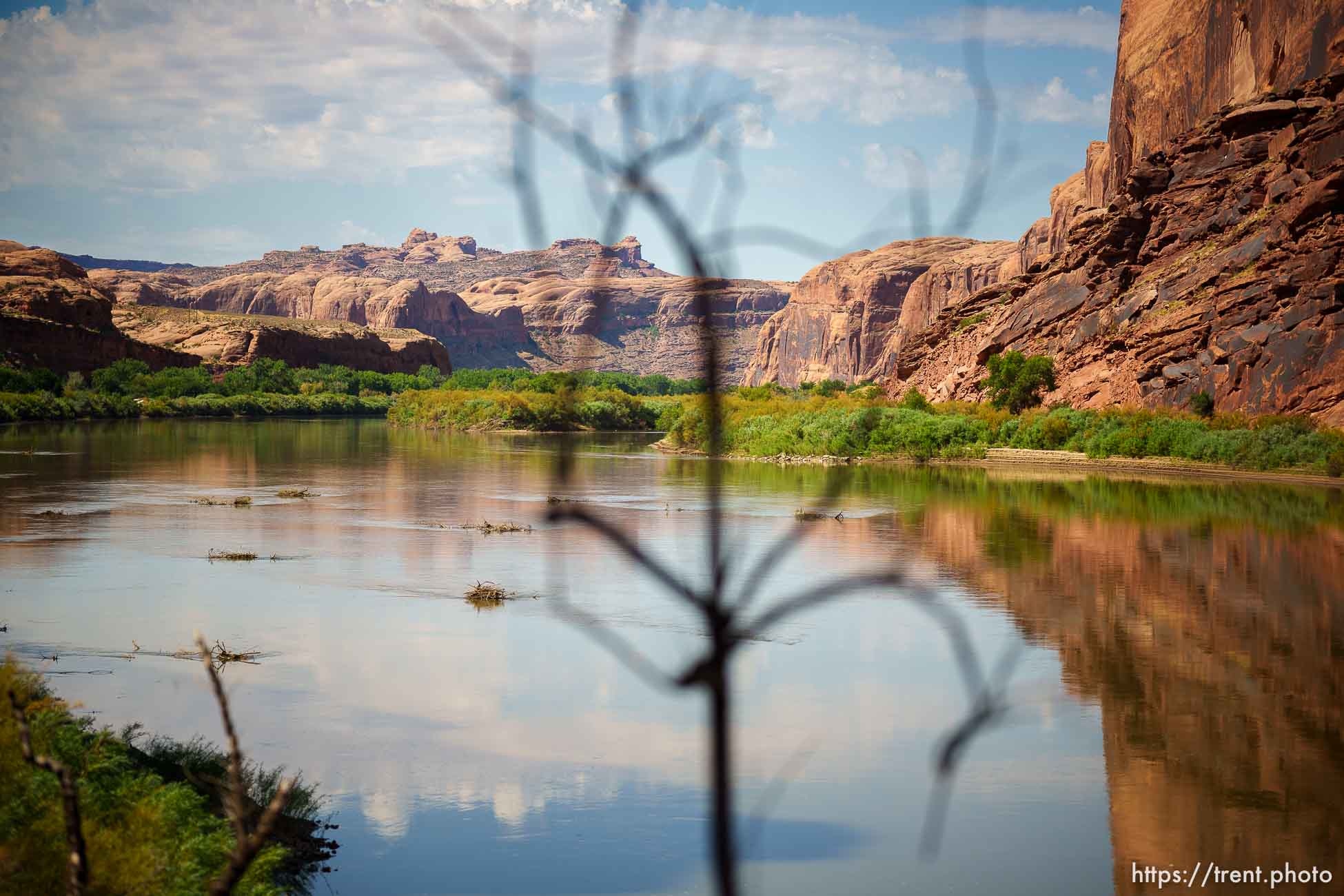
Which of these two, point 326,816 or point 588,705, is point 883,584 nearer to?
point 326,816

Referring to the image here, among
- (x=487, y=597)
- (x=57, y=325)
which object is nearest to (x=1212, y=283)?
(x=487, y=597)

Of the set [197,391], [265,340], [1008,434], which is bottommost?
[1008,434]

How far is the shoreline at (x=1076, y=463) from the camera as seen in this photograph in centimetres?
4238

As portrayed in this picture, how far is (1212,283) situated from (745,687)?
50.5m

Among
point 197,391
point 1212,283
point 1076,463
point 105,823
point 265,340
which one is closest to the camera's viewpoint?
point 105,823

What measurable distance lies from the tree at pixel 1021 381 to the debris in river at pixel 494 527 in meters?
41.0

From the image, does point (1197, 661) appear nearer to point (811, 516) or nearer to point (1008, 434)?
point (811, 516)

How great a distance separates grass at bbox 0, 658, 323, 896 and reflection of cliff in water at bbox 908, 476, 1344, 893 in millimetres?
6086

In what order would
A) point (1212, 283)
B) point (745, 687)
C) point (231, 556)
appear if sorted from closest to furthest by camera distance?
point (745, 687) < point (231, 556) < point (1212, 283)

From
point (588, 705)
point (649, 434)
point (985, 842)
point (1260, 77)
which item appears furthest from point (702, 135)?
point (649, 434)

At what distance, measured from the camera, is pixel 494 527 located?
2681cm

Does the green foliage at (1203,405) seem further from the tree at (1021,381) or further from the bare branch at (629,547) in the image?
the bare branch at (629,547)

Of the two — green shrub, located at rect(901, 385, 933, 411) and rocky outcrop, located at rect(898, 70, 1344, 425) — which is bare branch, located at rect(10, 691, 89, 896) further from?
green shrub, located at rect(901, 385, 933, 411)

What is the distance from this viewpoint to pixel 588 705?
13.3 meters
